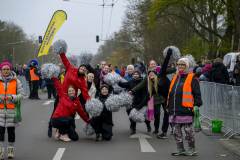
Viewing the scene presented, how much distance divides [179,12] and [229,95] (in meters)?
27.7

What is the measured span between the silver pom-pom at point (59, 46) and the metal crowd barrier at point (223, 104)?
4094mm

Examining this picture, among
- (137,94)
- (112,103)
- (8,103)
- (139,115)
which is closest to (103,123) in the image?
(112,103)

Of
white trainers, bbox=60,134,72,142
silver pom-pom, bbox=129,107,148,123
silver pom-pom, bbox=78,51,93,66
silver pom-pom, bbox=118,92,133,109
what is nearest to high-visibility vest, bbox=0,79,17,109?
white trainers, bbox=60,134,72,142

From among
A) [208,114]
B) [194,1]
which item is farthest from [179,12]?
[208,114]

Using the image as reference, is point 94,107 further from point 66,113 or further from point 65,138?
point 65,138

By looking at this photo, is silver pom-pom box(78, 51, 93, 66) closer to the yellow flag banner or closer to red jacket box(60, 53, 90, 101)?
red jacket box(60, 53, 90, 101)

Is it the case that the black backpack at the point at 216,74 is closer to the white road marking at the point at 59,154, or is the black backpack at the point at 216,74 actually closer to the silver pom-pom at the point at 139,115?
the silver pom-pom at the point at 139,115

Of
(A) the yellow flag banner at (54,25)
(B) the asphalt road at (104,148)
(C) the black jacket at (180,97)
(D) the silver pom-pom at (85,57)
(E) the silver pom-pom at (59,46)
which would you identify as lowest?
(B) the asphalt road at (104,148)

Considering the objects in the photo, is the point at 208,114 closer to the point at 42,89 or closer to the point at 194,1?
the point at 194,1

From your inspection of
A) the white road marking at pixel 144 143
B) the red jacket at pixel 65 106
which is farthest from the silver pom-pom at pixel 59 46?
the white road marking at pixel 144 143

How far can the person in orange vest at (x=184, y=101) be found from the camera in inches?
267

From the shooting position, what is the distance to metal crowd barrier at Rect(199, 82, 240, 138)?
873 centimetres

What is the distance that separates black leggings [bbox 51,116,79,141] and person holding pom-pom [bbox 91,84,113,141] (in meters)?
0.51

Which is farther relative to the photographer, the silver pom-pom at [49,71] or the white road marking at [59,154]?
the silver pom-pom at [49,71]
